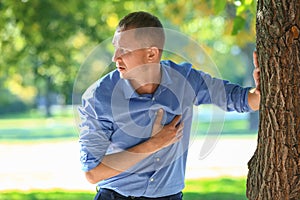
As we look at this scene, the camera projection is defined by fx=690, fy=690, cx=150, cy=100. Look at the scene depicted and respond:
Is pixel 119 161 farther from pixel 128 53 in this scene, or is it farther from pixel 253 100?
pixel 253 100

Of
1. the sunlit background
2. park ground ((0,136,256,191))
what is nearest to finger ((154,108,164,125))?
the sunlit background

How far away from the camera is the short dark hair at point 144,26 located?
2.65 m

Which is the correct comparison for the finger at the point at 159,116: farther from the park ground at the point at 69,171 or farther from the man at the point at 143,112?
the park ground at the point at 69,171

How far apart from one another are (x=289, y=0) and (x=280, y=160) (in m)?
0.55

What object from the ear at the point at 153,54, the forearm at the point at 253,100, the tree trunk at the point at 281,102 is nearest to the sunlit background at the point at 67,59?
the forearm at the point at 253,100

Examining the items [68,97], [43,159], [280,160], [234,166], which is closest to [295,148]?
[280,160]

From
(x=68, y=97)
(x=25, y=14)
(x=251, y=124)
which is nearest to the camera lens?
(x=25, y=14)

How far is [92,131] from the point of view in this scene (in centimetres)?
265

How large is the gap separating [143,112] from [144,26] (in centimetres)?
35

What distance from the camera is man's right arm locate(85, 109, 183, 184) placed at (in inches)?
104

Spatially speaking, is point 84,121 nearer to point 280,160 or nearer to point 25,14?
point 280,160

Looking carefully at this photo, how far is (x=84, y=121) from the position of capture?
8.80ft

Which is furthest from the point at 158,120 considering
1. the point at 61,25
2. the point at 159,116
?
the point at 61,25

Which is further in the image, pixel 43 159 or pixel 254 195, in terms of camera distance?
pixel 43 159
